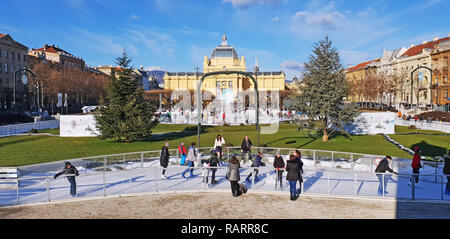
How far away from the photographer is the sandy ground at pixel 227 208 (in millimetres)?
9711

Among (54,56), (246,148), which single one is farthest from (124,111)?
(54,56)

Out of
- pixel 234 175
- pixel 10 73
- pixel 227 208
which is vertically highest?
pixel 10 73

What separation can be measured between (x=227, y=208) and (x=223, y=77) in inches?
4770

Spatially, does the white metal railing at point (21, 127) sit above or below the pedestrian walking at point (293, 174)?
above

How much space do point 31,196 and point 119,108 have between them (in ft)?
54.5

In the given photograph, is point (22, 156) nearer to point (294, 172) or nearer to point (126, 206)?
point (126, 206)

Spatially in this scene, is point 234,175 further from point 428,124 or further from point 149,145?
point 428,124

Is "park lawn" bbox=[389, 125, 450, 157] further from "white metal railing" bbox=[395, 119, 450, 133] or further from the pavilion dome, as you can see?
the pavilion dome

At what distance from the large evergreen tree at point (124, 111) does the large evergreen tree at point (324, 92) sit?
12.7 m

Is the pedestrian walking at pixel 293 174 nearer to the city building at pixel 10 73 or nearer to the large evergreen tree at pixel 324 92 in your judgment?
the large evergreen tree at pixel 324 92

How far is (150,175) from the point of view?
15.6m

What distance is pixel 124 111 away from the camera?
92.6ft

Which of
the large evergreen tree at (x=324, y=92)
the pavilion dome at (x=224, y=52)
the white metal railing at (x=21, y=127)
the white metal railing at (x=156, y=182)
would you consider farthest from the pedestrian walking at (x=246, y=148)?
the pavilion dome at (x=224, y=52)

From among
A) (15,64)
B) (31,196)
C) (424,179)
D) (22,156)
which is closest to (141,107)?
(22,156)
